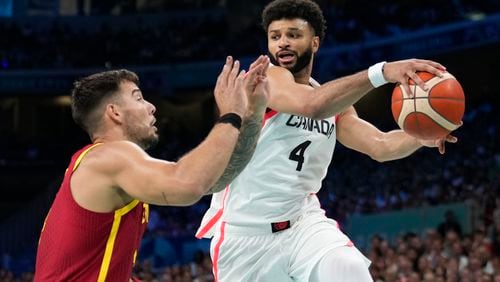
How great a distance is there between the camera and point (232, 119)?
392cm

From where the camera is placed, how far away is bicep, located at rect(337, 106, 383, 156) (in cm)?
593

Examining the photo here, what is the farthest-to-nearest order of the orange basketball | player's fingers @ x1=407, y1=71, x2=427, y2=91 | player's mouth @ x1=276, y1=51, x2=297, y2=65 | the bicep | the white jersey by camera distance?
the bicep → player's mouth @ x1=276, y1=51, x2=297, y2=65 → the white jersey → the orange basketball → player's fingers @ x1=407, y1=71, x2=427, y2=91

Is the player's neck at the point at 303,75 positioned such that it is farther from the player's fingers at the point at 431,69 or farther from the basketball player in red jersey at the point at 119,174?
the basketball player in red jersey at the point at 119,174

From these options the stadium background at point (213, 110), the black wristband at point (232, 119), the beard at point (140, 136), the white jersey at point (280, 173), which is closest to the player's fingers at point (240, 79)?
the black wristband at point (232, 119)

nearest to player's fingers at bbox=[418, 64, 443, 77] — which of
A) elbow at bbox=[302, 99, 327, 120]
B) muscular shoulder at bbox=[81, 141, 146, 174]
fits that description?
elbow at bbox=[302, 99, 327, 120]

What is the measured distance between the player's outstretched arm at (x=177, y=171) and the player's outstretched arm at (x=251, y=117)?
0.43 meters

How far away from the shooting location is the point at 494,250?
36.1 ft

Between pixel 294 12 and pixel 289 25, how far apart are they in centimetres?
10

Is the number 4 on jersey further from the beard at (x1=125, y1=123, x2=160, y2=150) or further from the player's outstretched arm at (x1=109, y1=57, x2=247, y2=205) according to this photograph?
the player's outstretched arm at (x1=109, y1=57, x2=247, y2=205)

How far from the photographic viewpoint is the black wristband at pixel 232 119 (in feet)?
12.8

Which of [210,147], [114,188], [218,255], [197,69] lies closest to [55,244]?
[114,188]

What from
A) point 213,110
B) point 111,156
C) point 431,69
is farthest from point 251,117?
point 213,110

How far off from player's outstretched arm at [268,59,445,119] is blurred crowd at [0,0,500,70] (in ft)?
58.0

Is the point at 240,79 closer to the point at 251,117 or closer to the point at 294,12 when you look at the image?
the point at 251,117
